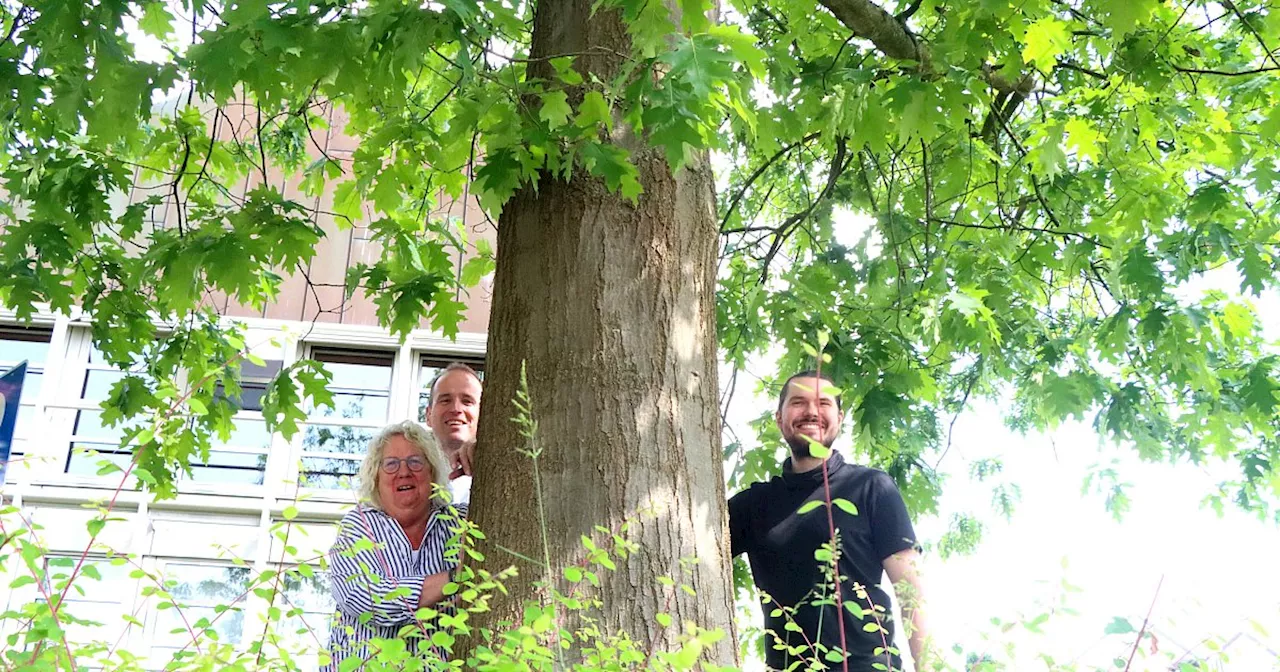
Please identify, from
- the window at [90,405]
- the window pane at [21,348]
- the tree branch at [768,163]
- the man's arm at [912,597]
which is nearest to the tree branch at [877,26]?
the tree branch at [768,163]

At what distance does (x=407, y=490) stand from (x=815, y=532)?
118cm

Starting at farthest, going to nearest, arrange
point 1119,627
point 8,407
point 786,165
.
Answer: point 786,165 → point 8,407 → point 1119,627

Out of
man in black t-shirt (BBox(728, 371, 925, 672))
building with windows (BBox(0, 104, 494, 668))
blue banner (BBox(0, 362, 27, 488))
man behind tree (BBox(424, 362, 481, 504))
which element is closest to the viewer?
man in black t-shirt (BBox(728, 371, 925, 672))

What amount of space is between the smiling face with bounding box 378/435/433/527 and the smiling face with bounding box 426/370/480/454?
1.89 ft

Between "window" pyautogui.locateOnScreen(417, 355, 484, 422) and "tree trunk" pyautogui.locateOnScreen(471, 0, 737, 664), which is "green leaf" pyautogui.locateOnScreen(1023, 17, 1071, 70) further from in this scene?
"window" pyautogui.locateOnScreen(417, 355, 484, 422)

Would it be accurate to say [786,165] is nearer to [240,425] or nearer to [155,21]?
[155,21]

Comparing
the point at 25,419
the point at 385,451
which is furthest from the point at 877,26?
the point at 25,419

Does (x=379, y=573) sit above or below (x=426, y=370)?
below

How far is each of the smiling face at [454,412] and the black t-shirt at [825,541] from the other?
0.90m

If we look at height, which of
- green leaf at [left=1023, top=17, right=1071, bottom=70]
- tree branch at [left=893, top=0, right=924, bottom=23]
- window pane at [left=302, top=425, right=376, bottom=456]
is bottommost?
green leaf at [left=1023, top=17, right=1071, bottom=70]

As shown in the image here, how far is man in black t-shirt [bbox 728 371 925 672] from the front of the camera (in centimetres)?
317

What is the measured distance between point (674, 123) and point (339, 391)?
11.0m

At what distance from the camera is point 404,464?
9.82 ft

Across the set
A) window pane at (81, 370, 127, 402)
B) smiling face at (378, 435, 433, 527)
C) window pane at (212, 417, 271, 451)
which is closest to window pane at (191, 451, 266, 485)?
window pane at (212, 417, 271, 451)
